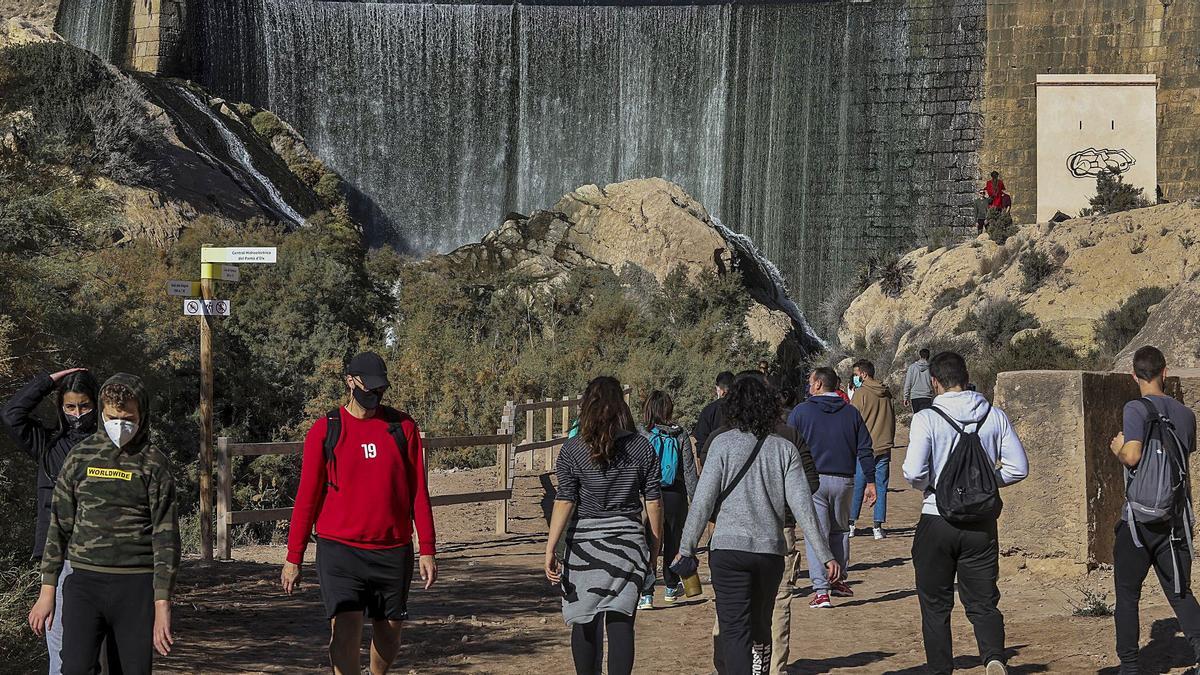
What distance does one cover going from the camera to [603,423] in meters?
6.55

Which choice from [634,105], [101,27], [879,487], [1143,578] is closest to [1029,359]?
[879,487]

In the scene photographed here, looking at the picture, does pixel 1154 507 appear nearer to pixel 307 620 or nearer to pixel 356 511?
pixel 356 511

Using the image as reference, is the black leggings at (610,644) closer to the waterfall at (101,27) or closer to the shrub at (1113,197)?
the shrub at (1113,197)

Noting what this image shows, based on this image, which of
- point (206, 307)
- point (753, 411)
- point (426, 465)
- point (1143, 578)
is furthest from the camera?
point (426, 465)

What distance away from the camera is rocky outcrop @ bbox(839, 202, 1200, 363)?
1284 inches

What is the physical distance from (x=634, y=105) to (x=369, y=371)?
36.7m

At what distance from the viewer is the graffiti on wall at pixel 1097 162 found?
3928 cm

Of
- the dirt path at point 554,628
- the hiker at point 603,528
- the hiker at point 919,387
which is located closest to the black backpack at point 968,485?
the hiker at point 603,528

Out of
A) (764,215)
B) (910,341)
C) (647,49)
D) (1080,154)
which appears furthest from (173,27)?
(1080,154)

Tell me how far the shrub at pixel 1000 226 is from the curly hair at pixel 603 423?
1283 inches

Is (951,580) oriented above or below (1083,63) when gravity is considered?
below

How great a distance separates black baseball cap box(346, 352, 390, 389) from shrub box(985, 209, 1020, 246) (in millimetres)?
33172

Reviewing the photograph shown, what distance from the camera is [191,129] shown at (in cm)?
3428

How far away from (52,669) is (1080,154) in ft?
123
